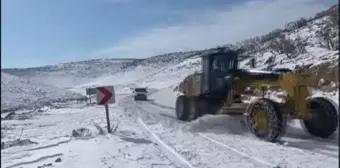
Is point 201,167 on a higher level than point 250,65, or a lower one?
lower

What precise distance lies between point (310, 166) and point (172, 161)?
2.53m

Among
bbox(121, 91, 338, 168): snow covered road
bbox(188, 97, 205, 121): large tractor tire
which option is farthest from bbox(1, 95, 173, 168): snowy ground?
bbox(188, 97, 205, 121): large tractor tire

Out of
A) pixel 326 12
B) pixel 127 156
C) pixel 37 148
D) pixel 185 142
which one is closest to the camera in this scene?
pixel 326 12

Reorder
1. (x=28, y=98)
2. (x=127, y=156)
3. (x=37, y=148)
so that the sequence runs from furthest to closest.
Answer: (x=37, y=148)
(x=127, y=156)
(x=28, y=98)

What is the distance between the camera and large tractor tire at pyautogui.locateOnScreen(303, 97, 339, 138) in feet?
32.8

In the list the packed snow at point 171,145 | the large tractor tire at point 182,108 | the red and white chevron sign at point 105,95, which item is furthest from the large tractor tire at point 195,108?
the red and white chevron sign at point 105,95

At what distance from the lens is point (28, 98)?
13.0ft

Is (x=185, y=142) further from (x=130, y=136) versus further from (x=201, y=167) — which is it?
(x=201, y=167)

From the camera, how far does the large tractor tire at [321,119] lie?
32.8ft

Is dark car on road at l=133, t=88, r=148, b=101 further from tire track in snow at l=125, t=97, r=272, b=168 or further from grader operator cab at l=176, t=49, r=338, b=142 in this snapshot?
tire track in snow at l=125, t=97, r=272, b=168

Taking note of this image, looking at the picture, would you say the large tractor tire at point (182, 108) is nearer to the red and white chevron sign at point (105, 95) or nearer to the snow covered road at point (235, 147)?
the snow covered road at point (235, 147)

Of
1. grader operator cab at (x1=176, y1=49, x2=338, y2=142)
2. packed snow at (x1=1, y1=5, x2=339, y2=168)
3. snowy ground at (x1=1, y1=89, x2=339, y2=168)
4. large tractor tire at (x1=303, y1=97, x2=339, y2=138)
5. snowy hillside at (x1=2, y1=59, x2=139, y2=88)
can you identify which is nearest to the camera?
packed snow at (x1=1, y1=5, x2=339, y2=168)

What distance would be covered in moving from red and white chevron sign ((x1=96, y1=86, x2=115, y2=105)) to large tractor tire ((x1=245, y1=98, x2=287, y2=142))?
4.68m

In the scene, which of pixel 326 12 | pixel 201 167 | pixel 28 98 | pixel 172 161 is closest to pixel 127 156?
pixel 172 161
